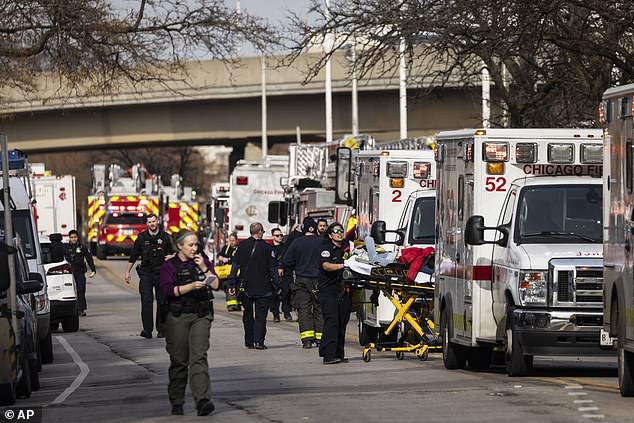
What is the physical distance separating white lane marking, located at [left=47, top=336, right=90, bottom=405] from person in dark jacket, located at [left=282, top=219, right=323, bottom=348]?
321cm

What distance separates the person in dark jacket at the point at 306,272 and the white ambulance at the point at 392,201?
2.36 feet

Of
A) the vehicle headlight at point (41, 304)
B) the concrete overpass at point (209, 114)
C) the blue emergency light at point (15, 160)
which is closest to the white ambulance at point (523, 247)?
the vehicle headlight at point (41, 304)

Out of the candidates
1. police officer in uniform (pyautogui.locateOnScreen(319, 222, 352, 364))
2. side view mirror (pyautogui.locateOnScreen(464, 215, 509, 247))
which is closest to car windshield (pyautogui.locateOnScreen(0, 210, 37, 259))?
police officer in uniform (pyautogui.locateOnScreen(319, 222, 352, 364))

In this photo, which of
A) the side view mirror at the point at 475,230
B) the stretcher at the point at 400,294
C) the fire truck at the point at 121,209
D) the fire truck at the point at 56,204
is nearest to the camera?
the side view mirror at the point at 475,230

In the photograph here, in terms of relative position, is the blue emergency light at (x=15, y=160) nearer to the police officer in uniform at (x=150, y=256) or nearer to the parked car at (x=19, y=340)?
the police officer in uniform at (x=150, y=256)

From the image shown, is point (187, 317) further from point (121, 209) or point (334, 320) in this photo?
point (121, 209)

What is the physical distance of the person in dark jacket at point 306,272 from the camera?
23.8 meters

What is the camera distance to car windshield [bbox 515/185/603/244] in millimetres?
17922

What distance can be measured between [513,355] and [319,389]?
2.16 metres

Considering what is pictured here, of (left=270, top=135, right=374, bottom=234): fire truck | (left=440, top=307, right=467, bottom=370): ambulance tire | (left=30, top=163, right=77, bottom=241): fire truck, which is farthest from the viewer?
(left=30, top=163, right=77, bottom=241): fire truck

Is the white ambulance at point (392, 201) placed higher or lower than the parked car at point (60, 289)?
higher

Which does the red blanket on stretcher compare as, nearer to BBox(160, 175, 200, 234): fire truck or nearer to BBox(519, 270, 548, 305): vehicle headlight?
BBox(519, 270, 548, 305): vehicle headlight

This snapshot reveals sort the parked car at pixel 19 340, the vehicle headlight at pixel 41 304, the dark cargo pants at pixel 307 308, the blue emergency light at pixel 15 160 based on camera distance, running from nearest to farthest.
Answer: the parked car at pixel 19 340
the vehicle headlight at pixel 41 304
the dark cargo pants at pixel 307 308
the blue emergency light at pixel 15 160

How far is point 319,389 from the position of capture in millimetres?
16516
